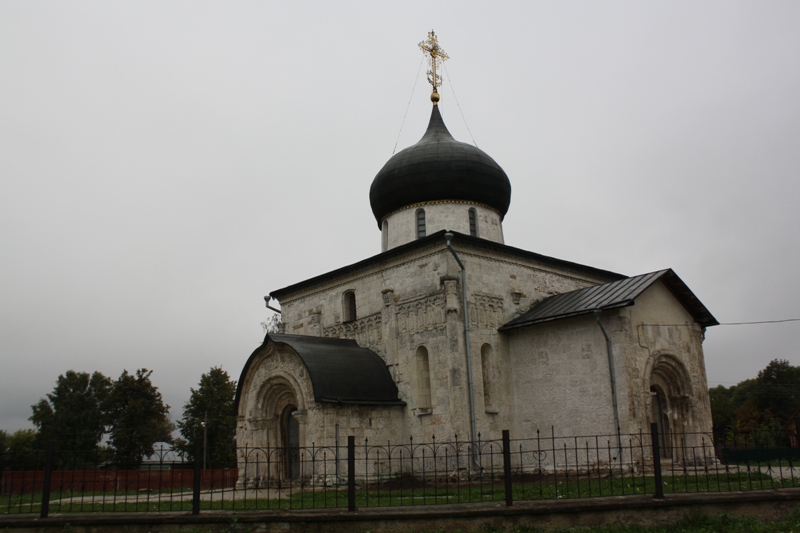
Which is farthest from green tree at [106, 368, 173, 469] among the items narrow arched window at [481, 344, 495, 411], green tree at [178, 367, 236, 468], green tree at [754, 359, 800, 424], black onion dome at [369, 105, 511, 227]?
green tree at [754, 359, 800, 424]

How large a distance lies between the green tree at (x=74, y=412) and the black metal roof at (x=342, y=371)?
2510 cm

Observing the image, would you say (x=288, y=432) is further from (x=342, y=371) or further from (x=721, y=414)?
(x=721, y=414)

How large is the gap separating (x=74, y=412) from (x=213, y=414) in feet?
32.5

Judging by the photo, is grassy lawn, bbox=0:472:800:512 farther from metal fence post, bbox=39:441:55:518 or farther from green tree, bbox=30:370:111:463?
green tree, bbox=30:370:111:463

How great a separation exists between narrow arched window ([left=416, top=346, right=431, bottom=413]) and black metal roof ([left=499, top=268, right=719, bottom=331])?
213cm

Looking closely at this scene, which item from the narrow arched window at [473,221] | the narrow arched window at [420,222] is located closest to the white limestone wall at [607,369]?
the narrow arched window at [473,221]

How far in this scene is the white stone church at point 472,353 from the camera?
51.1 ft

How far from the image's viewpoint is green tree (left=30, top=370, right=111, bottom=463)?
38.5m

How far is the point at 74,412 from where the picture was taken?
39.7m

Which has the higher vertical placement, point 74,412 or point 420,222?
point 420,222

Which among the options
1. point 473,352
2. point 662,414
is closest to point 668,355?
point 662,414

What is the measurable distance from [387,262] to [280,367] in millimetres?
4095

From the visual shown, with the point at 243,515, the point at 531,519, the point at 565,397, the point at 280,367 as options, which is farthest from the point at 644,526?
the point at 280,367

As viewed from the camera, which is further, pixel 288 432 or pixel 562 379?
pixel 288 432
